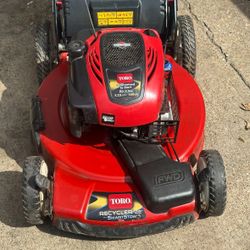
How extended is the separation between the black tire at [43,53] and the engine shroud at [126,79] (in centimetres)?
87

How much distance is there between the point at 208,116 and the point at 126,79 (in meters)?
1.24

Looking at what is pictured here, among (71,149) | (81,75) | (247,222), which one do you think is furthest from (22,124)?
(247,222)

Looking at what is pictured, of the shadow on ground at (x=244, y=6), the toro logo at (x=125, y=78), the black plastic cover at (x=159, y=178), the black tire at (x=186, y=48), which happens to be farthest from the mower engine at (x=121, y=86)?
the shadow on ground at (x=244, y=6)

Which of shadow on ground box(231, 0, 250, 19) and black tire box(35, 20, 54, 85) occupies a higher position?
black tire box(35, 20, 54, 85)

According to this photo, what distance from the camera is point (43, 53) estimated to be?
3896mm

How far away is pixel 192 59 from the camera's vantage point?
12.8ft

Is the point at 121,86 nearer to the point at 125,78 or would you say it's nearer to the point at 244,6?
the point at 125,78

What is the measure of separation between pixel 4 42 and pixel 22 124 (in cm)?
99

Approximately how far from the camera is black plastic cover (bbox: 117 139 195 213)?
9.55ft

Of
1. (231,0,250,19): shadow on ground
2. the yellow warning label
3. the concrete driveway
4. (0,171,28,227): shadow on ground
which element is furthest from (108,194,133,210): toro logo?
(231,0,250,19): shadow on ground

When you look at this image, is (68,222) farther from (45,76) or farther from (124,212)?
(45,76)

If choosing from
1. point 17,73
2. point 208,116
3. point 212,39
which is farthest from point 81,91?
point 212,39

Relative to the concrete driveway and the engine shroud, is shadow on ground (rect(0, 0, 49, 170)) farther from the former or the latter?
the engine shroud

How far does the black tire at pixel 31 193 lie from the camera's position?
9.85ft
